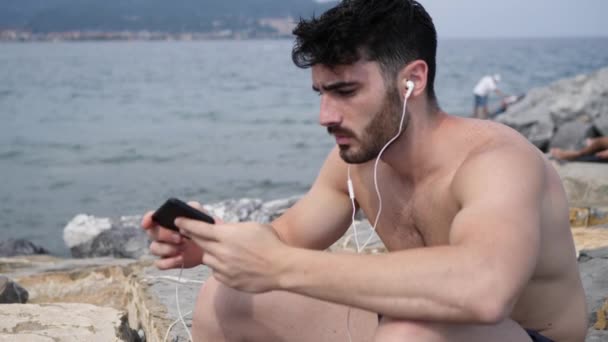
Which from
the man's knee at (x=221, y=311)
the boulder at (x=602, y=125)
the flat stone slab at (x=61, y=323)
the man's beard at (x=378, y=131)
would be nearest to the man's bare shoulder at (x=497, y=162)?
the man's beard at (x=378, y=131)

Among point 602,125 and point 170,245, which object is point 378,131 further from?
point 602,125

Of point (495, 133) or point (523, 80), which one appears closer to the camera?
point (495, 133)

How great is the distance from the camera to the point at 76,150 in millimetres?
19031

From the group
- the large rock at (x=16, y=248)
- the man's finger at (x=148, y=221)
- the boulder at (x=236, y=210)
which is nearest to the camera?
the man's finger at (x=148, y=221)

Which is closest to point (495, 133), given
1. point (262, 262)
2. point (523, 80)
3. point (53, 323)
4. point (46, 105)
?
point (262, 262)

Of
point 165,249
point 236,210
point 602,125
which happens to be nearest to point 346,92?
point 165,249

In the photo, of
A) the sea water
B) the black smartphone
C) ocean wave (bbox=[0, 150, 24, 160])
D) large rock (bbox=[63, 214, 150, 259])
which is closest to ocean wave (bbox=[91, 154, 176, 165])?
the sea water

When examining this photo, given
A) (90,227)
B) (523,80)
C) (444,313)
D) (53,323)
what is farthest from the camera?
(523,80)

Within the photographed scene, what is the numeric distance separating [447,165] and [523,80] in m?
46.7

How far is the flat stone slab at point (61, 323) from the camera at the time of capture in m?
3.35

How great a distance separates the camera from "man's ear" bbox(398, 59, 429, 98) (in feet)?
8.55

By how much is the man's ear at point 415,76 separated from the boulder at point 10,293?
2.71m

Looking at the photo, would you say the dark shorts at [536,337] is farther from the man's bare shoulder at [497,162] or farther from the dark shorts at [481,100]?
the dark shorts at [481,100]

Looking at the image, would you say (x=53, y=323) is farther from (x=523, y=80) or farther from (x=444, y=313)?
(x=523, y=80)
